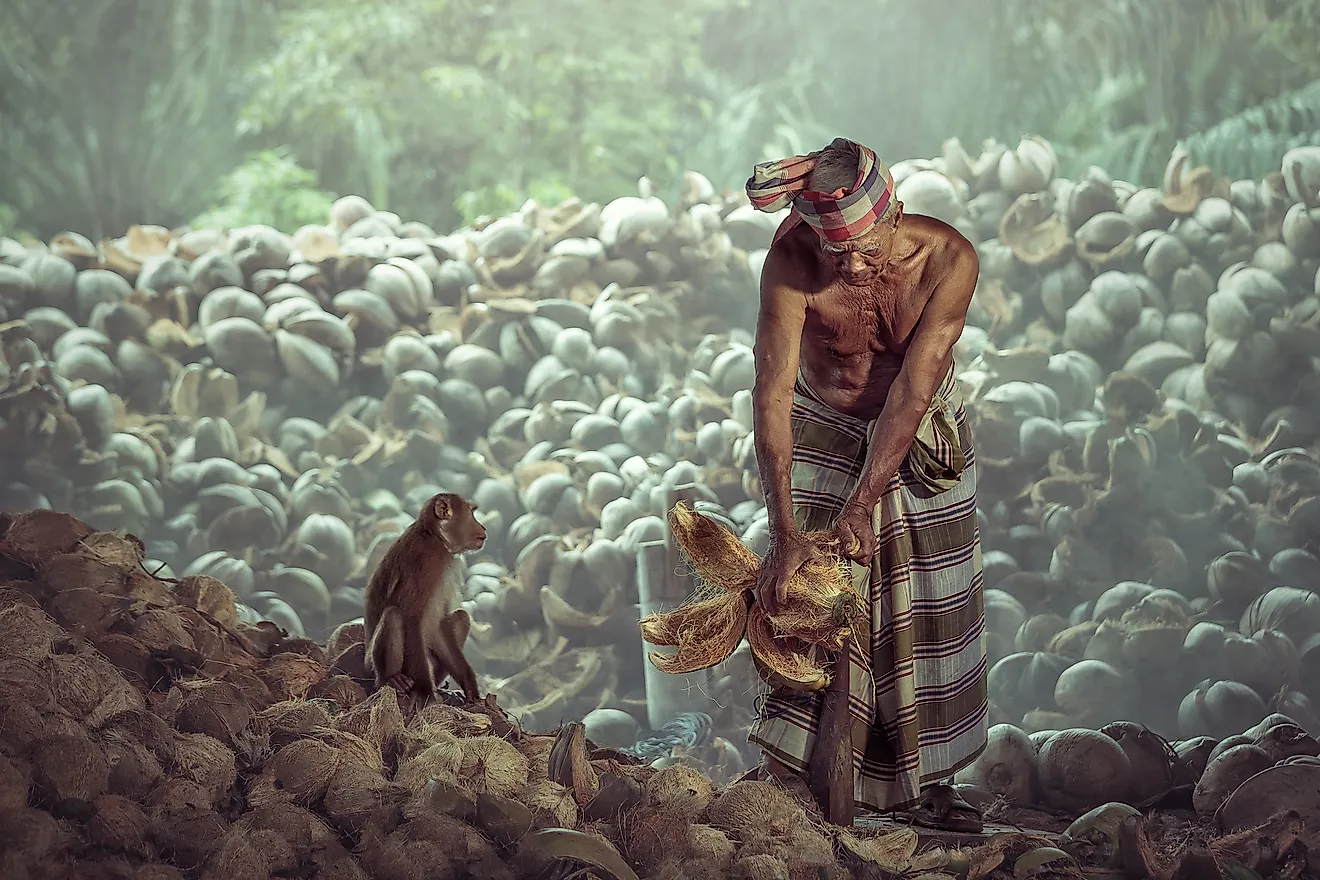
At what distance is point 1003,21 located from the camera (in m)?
7.72

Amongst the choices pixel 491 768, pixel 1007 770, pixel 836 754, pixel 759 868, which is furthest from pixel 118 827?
pixel 1007 770

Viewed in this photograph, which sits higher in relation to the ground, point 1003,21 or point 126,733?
point 1003,21

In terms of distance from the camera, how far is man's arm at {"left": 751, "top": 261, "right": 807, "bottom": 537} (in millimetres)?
3146

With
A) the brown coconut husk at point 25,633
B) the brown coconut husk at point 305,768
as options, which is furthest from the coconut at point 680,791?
the brown coconut husk at point 25,633

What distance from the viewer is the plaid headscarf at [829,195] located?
298cm

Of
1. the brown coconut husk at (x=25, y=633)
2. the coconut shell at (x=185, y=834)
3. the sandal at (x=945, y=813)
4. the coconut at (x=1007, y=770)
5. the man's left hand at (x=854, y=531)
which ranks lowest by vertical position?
the coconut at (x=1007, y=770)

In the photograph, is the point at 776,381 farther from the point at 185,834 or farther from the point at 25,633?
the point at 25,633

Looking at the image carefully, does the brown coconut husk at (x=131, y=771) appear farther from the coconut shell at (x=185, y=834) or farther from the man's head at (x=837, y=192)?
the man's head at (x=837, y=192)

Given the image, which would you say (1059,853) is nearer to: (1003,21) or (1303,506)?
(1303,506)

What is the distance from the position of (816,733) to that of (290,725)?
4.11 ft

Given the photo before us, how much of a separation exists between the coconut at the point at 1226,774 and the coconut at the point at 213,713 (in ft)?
8.47

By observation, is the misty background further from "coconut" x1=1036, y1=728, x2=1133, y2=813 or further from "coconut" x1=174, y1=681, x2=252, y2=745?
"coconut" x1=174, y1=681, x2=252, y2=745

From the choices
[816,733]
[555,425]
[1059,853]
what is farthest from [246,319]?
[1059,853]

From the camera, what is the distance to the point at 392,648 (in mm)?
3582
